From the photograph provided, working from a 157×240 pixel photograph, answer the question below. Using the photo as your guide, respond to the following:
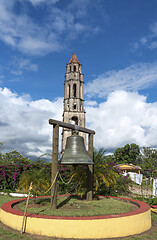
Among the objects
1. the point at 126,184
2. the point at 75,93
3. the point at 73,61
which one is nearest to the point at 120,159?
the point at 75,93

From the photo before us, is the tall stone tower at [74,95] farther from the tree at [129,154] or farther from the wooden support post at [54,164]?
the wooden support post at [54,164]

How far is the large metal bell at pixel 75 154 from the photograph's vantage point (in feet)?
17.6

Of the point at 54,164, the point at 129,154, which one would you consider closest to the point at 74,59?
the point at 129,154

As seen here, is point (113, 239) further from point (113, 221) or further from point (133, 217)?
point (133, 217)

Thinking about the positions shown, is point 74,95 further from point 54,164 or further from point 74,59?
point 54,164

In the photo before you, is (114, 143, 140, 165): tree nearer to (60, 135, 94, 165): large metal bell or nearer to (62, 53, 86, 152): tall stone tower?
(62, 53, 86, 152): tall stone tower

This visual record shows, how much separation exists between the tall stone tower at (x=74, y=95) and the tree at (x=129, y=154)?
24.2 m

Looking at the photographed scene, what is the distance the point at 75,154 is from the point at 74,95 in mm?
36722

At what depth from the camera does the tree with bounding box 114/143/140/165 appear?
55.0 m

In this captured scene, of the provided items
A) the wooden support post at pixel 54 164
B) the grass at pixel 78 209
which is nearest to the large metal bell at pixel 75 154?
the wooden support post at pixel 54 164

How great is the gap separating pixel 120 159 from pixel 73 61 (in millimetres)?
31508

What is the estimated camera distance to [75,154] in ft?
18.4

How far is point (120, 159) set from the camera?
57062 millimetres

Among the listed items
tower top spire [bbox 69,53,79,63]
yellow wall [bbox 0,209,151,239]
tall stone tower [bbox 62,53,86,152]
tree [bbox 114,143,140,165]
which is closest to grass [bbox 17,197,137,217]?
yellow wall [bbox 0,209,151,239]
